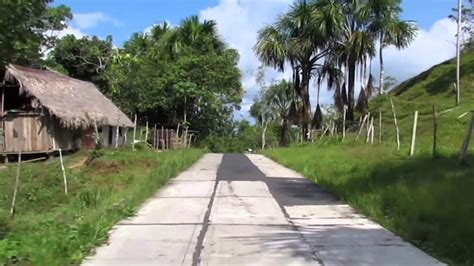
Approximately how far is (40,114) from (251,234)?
23266 mm

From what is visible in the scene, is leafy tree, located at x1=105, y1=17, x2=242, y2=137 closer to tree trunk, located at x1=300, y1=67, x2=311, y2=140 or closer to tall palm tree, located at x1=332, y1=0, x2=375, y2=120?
tree trunk, located at x1=300, y1=67, x2=311, y2=140

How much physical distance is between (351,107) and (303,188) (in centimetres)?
2453

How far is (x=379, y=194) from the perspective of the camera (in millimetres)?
12562

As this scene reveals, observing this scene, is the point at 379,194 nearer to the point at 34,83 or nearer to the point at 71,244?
the point at 71,244

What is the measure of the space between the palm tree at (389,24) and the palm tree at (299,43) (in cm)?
233

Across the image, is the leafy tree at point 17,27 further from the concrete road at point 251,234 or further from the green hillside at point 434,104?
the green hillside at point 434,104

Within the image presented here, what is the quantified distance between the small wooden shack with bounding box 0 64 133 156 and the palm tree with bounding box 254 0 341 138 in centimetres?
1211

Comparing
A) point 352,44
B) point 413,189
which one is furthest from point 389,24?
point 413,189

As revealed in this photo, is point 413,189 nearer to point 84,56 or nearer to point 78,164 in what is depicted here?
point 78,164

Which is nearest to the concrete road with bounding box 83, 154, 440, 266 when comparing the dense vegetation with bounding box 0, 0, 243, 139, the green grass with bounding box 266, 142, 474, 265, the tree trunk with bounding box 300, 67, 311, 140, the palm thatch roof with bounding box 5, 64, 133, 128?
the green grass with bounding box 266, 142, 474, 265

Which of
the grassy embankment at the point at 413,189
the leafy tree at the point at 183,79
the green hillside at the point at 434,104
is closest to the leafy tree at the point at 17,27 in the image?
the grassy embankment at the point at 413,189

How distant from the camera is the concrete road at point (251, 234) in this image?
25.9 feet

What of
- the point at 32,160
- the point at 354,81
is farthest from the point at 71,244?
the point at 354,81

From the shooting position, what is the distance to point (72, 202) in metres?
17.3
